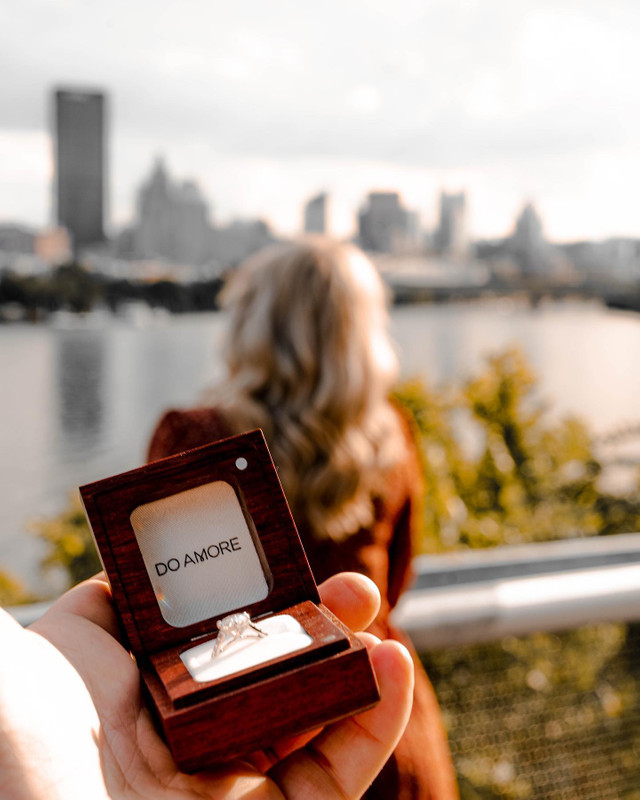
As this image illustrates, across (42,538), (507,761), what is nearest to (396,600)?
(507,761)

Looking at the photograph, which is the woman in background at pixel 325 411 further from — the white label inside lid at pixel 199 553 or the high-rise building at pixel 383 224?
the high-rise building at pixel 383 224

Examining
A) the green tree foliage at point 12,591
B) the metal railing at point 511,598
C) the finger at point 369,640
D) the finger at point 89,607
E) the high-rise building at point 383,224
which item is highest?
the high-rise building at point 383,224

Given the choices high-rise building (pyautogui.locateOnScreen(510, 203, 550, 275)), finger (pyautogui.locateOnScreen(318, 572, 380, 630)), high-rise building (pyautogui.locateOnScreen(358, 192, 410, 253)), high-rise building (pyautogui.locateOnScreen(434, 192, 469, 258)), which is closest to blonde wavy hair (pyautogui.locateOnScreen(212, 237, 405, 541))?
finger (pyautogui.locateOnScreen(318, 572, 380, 630))

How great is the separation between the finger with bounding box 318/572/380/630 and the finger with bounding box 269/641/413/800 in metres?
0.08

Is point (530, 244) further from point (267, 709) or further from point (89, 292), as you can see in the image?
point (267, 709)

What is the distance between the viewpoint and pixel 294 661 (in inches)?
28.7

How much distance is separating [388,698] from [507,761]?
5.27ft

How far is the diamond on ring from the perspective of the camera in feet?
2.53

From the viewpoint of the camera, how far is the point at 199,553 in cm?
85

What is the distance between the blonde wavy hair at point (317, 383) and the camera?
168 centimetres

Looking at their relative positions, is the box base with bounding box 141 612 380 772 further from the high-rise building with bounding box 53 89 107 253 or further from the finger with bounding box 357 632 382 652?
the high-rise building with bounding box 53 89 107 253

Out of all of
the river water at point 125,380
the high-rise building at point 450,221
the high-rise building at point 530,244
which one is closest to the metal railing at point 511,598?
the river water at point 125,380

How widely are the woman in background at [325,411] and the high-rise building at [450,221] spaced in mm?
2163

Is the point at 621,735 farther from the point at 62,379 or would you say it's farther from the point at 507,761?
the point at 62,379
